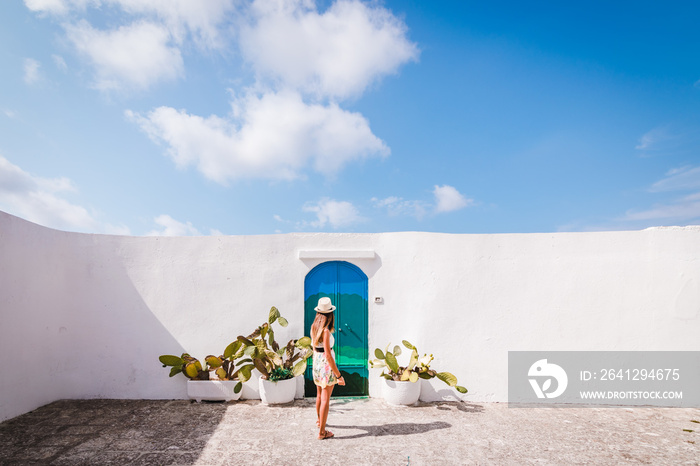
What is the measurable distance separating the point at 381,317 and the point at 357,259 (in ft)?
3.11

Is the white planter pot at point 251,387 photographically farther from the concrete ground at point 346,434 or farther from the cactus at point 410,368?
the cactus at point 410,368

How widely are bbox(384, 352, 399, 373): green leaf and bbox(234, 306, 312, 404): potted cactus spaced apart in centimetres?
107

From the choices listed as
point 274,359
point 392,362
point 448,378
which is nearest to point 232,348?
point 274,359

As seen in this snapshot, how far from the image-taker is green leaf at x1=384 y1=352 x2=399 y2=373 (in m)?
5.22

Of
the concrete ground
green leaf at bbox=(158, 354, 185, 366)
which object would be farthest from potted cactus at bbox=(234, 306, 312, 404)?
green leaf at bbox=(158, 354, 185, 366)

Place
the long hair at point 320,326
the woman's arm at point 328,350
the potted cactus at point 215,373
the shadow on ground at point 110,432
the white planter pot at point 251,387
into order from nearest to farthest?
the shadow on ground at point 110,432, the woman's arm at point 328,350, the long hair at point 320,326, the potted cactus at point 215,373, the white planter pot at point 251,387

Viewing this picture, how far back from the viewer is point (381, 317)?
580cm

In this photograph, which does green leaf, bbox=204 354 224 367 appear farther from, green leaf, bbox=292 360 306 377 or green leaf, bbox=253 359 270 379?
green leaf, bbox=292 360 306 377

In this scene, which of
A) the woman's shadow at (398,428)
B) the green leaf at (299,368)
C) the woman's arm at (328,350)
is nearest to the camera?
the woman's arm at (328,350)

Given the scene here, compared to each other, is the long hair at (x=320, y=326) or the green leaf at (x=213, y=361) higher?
the long hair at (x=320, y=326)

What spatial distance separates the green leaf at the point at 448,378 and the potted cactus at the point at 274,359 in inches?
73.8

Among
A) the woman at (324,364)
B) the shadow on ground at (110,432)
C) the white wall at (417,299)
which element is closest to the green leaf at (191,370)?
the white wall at (417,299)

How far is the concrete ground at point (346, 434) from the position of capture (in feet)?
12.4

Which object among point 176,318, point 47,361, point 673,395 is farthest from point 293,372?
point 673,395
